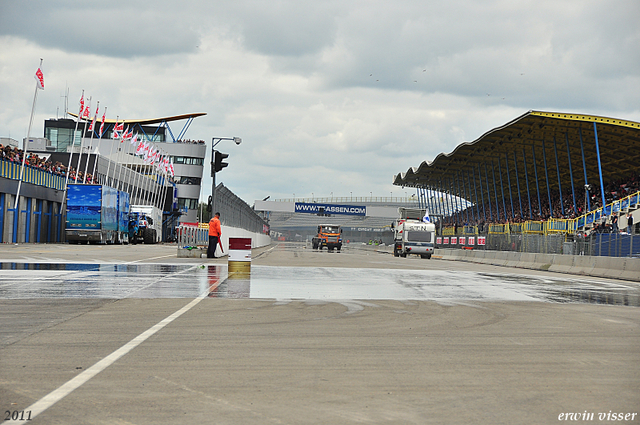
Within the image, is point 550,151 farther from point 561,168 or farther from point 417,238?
point 417,238

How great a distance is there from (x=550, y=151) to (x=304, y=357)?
199 ft

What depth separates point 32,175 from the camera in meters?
47.4

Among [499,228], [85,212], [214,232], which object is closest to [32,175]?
[85,212]

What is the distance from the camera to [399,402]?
5301 millimetres

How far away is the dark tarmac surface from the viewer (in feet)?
16.7

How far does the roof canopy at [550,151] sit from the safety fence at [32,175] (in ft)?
114

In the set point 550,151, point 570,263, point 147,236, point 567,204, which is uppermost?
point 550,151

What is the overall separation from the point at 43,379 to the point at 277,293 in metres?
8.08

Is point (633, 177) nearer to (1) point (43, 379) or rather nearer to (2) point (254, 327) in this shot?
(2) point (254, 327)

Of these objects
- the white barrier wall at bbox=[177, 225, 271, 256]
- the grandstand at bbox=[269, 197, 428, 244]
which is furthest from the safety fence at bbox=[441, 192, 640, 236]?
the grandstand at bbox=[269, 197, 428, 244]

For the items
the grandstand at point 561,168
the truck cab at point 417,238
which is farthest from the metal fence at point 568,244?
the truck cab at point 417,238

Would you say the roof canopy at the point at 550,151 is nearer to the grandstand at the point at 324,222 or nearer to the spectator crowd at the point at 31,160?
the spectator crowd at the point at 31,160

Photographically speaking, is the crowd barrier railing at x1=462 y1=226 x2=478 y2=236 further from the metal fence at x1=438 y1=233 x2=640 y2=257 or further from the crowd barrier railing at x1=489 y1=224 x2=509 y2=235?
the metal fence at x1=438 y1=233 x2=640 y2=257

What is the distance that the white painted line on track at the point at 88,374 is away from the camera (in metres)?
4.98
